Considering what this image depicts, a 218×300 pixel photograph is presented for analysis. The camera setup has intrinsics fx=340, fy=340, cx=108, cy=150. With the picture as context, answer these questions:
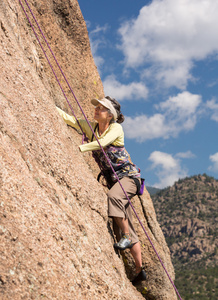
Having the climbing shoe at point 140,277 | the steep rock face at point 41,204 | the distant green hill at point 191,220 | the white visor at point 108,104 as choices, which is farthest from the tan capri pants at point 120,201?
the distant green hill at point 191,220

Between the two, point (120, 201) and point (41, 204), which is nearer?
point (41, 204)

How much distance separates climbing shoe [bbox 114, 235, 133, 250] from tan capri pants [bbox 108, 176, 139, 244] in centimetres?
22

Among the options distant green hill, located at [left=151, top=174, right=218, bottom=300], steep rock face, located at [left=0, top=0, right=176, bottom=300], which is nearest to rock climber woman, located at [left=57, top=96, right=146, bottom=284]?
steep rock face, located at [left=0, top=0, right=176, bottom=300]

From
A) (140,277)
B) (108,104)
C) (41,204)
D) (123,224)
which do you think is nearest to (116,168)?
(123,224)

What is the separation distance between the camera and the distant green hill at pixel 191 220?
83062mm

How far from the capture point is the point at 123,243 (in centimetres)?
498

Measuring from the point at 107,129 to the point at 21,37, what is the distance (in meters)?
2.09

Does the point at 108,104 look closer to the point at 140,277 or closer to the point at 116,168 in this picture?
the point at 116,168

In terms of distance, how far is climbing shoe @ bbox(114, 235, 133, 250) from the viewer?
4.93 meters

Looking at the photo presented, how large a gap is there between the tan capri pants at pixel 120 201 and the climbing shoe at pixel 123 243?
0.71ft

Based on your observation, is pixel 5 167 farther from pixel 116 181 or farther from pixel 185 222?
pixel 185 222

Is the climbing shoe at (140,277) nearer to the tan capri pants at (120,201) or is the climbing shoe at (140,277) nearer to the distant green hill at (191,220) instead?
the tan capri pants at (120,201)

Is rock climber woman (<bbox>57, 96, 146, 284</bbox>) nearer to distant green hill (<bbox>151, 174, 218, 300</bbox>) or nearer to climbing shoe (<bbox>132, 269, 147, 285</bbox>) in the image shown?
climbing shoe (<bbox>132, 269, 147, 285</bbox>)

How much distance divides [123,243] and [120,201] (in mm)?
612
